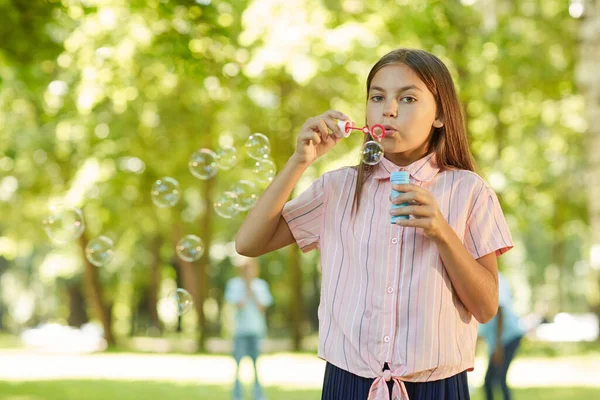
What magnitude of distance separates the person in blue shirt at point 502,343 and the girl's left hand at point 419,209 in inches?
230

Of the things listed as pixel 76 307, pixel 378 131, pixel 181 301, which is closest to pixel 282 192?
pixel 378 131

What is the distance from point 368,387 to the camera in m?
2.31

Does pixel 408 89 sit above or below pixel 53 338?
below

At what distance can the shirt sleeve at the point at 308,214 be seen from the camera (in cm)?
254

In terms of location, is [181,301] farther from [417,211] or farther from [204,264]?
[204,264]

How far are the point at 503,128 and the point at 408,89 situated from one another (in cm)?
1798

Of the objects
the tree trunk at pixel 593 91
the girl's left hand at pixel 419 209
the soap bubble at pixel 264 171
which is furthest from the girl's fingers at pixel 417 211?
the tree trunk at pixel 593 91

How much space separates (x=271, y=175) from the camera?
4.37 metres

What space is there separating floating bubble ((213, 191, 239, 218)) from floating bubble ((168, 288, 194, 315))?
2.32ft

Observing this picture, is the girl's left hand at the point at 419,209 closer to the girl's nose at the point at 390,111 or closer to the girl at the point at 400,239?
the girl at the point at 400,239

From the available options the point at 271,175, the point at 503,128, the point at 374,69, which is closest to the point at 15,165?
the point at 503,128

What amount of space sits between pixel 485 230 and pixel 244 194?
227 centimetres

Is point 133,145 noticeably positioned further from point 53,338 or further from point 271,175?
point 53,338

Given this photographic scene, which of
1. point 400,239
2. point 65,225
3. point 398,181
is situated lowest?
point 400,239
